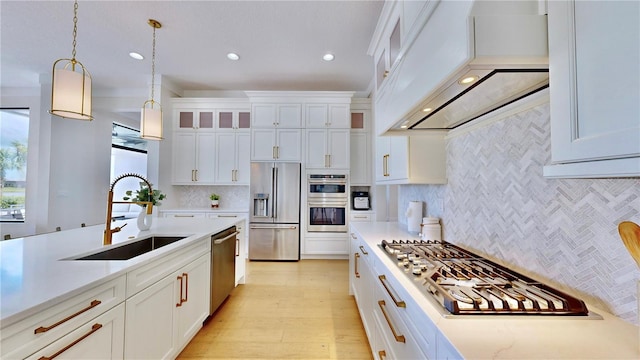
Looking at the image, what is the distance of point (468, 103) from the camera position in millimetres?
1238

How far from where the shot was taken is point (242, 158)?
460 centimetres

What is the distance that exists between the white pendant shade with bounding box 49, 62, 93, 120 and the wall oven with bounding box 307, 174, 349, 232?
118 inches

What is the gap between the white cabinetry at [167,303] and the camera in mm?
1338

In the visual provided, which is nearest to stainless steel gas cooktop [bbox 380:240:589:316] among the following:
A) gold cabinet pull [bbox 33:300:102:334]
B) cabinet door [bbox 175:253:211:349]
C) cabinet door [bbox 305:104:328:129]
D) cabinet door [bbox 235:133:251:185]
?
gold cabinet pull [bbox 33:300:102:334]

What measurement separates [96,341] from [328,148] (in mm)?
3677

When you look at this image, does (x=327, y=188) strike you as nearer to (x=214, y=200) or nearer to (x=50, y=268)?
(x=214, y=200)

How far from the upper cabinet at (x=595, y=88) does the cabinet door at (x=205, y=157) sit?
15.2ft

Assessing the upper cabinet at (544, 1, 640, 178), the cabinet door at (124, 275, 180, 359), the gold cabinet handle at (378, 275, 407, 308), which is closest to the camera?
the upper cabinet at (544, 1, 640, 178)

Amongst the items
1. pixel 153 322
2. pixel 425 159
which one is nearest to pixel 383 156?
pixel 425 159

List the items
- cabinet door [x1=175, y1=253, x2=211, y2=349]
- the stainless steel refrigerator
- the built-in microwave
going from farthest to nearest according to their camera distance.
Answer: the built-in microwave, the stainless steel refrigerator, cabinet door [x1=175, y1=253, x2=211, y2=349]

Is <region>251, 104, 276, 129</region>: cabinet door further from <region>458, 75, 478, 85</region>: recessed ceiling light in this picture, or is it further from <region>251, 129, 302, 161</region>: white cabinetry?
<region>458, 75, 478, 85</region>: recessed ceiling light

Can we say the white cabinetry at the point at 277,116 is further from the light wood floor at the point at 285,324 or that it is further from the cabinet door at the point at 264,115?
the light wood floor at the point at 285,324

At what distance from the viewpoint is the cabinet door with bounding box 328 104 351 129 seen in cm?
441

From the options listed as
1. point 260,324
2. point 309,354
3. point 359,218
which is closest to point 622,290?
point 309,354
